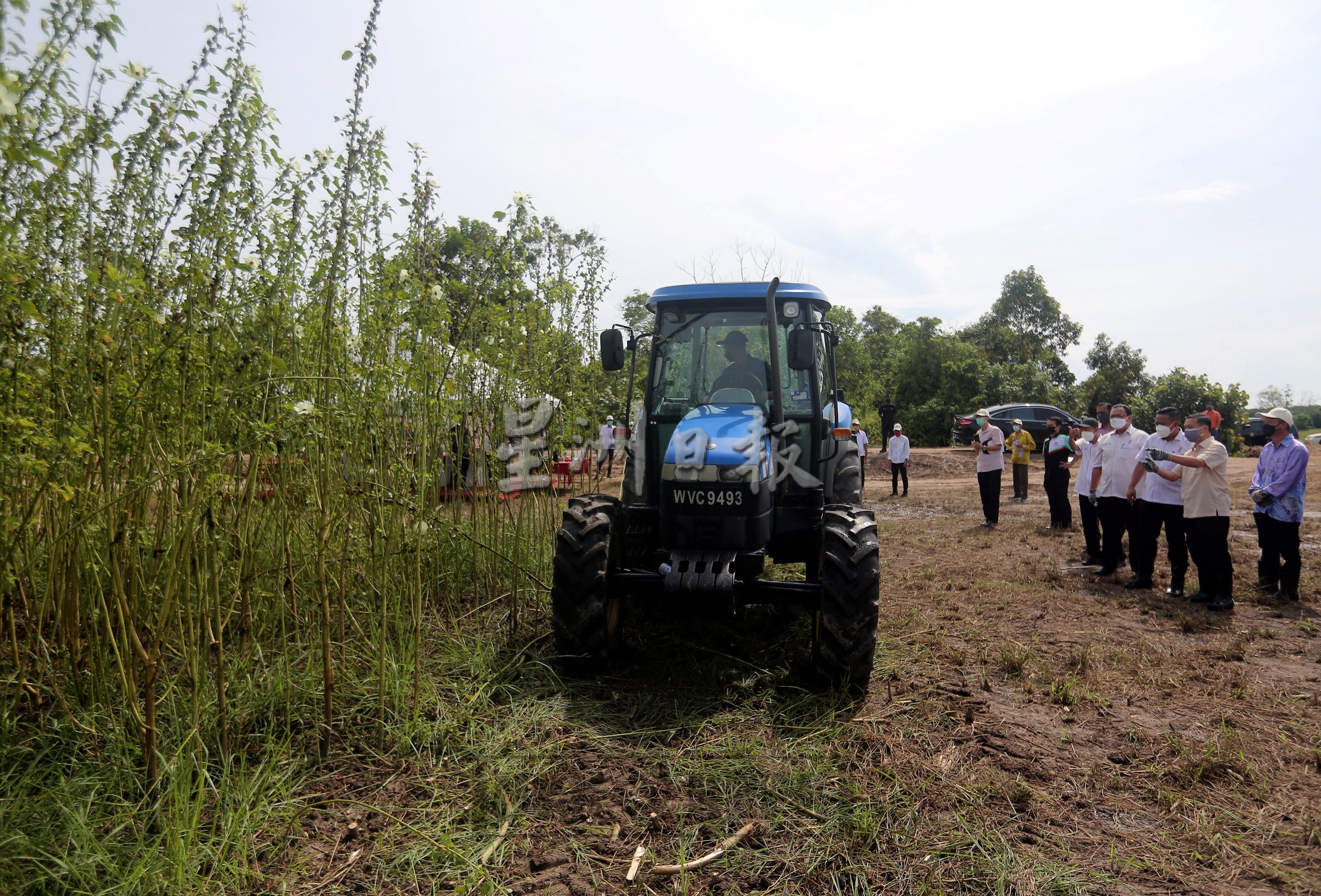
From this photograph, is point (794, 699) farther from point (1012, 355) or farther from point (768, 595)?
point (1012, 355)

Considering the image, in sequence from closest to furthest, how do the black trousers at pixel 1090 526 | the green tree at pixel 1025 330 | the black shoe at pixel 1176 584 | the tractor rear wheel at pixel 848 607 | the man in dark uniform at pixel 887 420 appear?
the tractor rear wheel at pixel 848 607 < the black shoe at pixel 1176 584 < the black trousers at pixel 1090 526 < the man in dark uniform at pixel 887 420 < the green tree at pixel 1025 330

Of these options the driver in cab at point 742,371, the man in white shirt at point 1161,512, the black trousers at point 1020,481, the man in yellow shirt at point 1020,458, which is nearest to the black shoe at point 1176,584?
the man in white shirt at point 1161,512

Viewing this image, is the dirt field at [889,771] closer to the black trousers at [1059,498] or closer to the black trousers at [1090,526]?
the black trousers at [1090,526]

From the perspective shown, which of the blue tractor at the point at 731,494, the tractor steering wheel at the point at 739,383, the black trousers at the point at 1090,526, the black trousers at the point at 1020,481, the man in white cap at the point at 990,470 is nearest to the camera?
the blue tractor at the point at 731,494

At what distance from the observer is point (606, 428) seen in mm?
15445

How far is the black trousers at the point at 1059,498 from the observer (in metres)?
9.93

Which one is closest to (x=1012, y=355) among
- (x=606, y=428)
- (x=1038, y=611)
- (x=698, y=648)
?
(x=606, y=428)

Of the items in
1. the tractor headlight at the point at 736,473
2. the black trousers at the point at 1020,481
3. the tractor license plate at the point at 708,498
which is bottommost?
the black trousers at the point at 1020,481

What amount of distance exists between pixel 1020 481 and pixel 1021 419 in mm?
9125

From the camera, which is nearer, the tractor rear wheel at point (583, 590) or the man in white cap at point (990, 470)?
the tractor rear wheel at point (583, 590)

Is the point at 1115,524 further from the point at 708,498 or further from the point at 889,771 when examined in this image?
the point at 889,771

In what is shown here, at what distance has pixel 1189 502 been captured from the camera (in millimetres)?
6254

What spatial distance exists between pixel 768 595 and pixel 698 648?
0.82m

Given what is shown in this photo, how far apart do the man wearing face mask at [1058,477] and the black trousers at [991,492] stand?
605 millimetres
